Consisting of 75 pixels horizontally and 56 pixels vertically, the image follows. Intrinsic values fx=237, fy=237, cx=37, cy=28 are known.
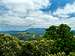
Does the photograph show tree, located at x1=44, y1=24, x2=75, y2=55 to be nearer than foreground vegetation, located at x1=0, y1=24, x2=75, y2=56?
No

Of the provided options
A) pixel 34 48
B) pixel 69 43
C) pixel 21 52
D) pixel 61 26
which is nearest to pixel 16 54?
pixel 21 52

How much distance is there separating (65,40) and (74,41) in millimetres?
3431

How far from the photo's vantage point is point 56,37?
98125 millimetres

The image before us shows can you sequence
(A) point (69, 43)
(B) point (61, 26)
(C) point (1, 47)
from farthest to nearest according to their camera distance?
(B) point (61, 26)
(A) point (69, 43)
(C) point (1, 47)

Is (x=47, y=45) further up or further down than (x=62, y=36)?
further up

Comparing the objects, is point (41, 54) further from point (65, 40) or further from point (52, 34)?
point (52, 34)

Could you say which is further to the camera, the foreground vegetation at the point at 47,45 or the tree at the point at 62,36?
the tree at the point at 62,36

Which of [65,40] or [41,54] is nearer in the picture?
[41,54]

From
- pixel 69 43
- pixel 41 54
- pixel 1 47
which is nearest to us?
pixel 41 54

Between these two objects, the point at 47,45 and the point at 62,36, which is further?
the point at 62,36

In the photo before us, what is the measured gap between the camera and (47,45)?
6888cm

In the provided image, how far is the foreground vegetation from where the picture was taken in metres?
61.4

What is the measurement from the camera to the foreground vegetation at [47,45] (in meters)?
61.4

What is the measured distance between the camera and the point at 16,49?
63.9m
